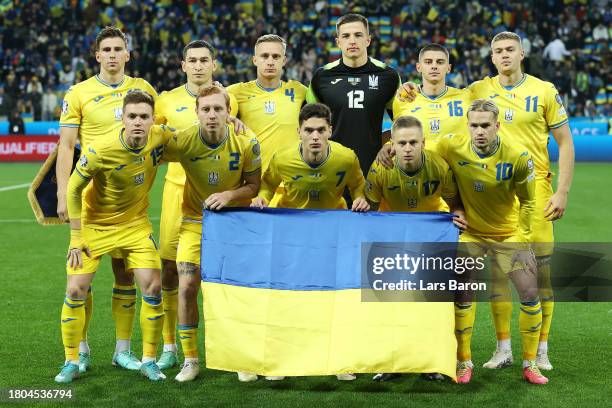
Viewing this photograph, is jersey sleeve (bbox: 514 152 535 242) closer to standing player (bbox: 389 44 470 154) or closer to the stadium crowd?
standing player (bbox: 389 44 470 154)

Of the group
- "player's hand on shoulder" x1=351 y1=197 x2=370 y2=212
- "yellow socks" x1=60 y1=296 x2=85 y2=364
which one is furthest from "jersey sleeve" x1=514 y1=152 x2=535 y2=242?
"yellow socks" x1=60 y1=296 x2=85 y2=364

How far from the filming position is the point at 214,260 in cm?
630

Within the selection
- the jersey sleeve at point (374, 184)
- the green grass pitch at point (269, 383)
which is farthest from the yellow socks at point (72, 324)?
the jersey sleeve at point (374, 184)

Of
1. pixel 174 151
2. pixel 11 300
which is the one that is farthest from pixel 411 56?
pixel 174 151

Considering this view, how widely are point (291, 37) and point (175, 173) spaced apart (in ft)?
71.3

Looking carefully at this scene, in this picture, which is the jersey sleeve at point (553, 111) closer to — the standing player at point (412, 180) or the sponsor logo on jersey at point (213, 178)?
the standing player at point (412, 180)

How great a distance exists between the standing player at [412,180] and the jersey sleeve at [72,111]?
7.39ft

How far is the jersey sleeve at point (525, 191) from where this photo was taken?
6188 millimetres

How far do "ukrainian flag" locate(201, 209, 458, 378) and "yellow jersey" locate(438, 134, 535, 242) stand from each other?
13.1 inches

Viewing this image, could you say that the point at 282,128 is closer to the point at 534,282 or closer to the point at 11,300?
the point at 534,282

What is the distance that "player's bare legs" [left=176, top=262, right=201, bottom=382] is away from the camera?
6422 millimetres

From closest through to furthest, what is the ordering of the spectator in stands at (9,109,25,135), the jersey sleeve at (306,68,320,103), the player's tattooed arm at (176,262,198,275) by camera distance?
1. the player's tattooed arm at (176,262,198,275)
2. the jersey sleeve at (306,68,320,103)
3. the spectator in stands at (9,109,25,135)

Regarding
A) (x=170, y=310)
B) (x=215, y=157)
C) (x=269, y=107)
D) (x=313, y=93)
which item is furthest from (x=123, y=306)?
(x=313, y=93)

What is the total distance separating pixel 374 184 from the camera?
639cm
